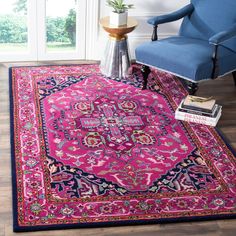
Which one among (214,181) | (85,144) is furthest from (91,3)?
(214,181)

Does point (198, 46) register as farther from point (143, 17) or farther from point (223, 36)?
point (143, 17)

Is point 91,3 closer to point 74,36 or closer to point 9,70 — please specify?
point 74,36

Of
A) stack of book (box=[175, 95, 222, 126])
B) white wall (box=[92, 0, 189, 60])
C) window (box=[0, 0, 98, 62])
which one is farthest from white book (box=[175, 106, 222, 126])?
window (box=[0, 0, 98, 62])

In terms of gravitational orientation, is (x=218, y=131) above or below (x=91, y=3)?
below

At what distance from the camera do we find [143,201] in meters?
3.59

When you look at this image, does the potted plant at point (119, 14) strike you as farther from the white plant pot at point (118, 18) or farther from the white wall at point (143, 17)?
the white wall at point (143, 17)

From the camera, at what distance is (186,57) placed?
461cm

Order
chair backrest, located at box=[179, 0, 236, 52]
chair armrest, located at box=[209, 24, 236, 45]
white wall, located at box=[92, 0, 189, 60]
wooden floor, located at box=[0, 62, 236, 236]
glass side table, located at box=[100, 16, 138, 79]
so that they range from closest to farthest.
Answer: wooden floor, located at box=[0, 62, 236, 236]
chair armrest, located at box=[209, 24, 236, 45]
chair backrest, located at box=[179, 0, 236, 52]
glass side table, located at box=[100, 16, 138, 79]
white wall, located at box=[92, 0, 189, 60]

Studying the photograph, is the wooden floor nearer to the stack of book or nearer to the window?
the stack of book

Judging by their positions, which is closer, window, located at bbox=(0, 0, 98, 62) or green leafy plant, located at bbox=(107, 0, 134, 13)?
green leafy plant, located at bbox=(107, 0, 134, 13)

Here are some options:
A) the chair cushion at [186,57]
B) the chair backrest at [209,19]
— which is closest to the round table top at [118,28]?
the chair cushion at [186,57]

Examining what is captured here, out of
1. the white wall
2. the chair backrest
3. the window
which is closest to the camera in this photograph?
the chair backrest

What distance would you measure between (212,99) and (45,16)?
182 cm

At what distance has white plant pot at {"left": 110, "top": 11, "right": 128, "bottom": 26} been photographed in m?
5.09
